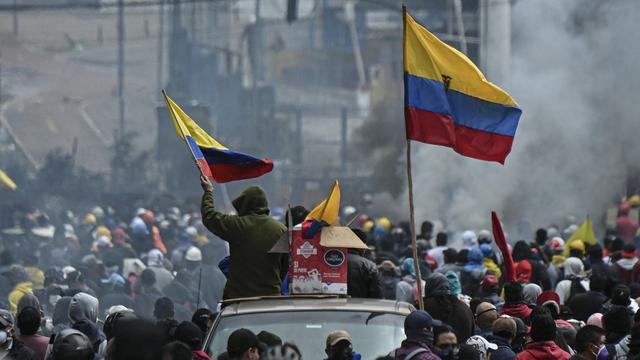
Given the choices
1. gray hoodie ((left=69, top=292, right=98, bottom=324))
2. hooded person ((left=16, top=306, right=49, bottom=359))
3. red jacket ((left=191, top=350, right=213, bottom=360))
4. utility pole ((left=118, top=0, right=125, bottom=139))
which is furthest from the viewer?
utility pole ((left=118, top=0, right=125, bottom=139))

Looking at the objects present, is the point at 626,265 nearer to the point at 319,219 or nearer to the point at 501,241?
the point at 501,241

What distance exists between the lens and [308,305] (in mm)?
7637

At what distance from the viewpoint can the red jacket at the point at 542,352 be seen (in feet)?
25.4

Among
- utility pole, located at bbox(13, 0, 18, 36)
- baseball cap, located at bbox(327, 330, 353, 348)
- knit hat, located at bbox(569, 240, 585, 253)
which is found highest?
baseball cap, located at bbox(327, 330, 353, 348)

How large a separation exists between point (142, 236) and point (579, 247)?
334 inches

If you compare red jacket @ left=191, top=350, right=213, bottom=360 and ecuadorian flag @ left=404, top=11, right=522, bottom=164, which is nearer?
red jacket @ left=191, top=350, right=213, bottom=360

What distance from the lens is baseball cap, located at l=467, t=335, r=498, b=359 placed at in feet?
25.2

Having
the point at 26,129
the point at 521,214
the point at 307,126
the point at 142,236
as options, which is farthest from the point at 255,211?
the point at 307,126

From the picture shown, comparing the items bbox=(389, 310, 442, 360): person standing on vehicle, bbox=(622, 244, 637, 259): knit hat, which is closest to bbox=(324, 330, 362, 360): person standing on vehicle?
bbox=(389, 310, 442, 360): person standing on vehicle

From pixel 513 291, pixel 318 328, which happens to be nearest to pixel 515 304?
pixel 513 291

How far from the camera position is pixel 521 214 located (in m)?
35.5

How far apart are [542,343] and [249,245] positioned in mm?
1826

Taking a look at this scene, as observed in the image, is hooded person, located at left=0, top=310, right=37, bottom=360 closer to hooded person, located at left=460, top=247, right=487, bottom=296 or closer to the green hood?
the green hood

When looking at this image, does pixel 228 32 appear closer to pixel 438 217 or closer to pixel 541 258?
pixel 438 217
